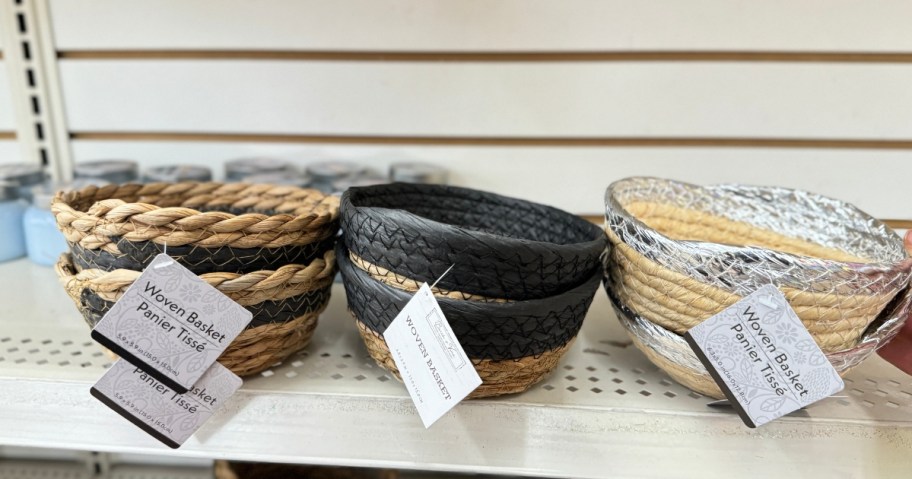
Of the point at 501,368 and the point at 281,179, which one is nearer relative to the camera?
the point at 501,368

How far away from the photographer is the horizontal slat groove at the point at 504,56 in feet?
2.99

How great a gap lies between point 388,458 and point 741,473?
345 millimetres

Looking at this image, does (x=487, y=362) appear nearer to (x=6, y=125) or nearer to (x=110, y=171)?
(x=110, y=171)

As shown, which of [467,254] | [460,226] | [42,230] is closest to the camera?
[467,254]

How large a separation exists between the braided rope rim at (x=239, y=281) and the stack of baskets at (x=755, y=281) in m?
0.32

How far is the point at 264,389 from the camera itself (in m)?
0.55

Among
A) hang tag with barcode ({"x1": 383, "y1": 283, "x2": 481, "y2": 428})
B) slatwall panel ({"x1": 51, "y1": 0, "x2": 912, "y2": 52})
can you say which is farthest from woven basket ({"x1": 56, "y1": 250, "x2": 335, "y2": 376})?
slatwall panel ({"x1": 51, "y1": 0, "x2": 912, "y2": 52})

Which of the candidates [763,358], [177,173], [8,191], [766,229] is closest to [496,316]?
[763,358]

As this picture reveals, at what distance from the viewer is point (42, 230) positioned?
832mm

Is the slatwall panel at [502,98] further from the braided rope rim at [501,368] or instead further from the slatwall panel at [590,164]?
the braided rope rim at [501,368]

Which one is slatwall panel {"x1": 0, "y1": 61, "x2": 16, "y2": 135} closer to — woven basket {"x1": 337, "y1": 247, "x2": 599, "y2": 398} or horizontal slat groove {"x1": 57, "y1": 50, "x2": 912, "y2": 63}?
horizontal slat groove {"x1": 57, "y1": 50, "x2": 912, "y2": 63}

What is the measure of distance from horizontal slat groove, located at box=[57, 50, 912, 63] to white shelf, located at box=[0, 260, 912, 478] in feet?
1.96

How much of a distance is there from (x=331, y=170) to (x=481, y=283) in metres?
0.52

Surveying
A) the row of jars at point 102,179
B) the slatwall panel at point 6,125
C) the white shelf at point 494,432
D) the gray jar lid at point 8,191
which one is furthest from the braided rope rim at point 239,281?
the slatwall panel at point 6,125
